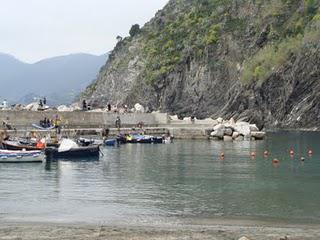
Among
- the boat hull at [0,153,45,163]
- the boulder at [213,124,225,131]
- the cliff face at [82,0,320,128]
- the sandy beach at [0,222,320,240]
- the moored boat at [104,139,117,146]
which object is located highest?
the cliff face at [82,0,320,128]

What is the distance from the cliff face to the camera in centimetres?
12706

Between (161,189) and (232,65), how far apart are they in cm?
11046

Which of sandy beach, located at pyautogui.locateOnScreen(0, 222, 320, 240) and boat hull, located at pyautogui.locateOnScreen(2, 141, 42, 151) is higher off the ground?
boat hull, located at pyautogui.locateOnScreen(2, 141, 42, 151)

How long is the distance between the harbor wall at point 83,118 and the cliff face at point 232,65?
35718 mm

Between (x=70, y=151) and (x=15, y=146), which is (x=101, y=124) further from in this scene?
(x=70, y=151)

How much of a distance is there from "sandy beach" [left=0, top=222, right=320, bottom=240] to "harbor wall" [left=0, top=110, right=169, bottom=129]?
57.0 metres

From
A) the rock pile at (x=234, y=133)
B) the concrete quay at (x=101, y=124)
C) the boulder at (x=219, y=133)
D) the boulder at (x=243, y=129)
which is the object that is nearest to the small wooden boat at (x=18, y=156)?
the concrete quay at (x=101, y=124)

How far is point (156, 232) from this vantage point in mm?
25109

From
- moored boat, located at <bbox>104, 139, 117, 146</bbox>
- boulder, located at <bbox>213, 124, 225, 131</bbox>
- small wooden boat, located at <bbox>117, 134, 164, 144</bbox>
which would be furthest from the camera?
boulder, located at <bbox>213, 124, 225, 131</bbox>

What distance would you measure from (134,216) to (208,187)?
407 inches

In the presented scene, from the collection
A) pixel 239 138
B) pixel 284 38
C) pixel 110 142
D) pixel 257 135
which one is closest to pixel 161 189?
pixel 110 142

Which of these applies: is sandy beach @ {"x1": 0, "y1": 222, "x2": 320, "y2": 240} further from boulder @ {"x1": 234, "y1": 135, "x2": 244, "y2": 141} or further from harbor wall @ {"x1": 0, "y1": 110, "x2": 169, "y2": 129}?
boulder @ {"x1": 234, "y1": 135, "x2": 244, "y2": 141}

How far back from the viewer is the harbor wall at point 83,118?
82.9 meters

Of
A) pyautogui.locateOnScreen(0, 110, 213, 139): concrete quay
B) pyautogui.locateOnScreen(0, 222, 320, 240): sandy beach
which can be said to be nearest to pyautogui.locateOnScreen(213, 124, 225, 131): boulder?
pyautogui.locateOnScreen(0, 110, 213, 139): concrete quay
